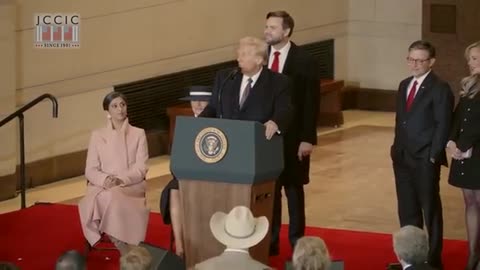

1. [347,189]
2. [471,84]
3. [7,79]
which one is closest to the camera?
Answer: [471,84]

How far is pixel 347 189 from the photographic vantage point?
1249 cm

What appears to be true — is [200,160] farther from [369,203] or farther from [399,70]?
[399,70]

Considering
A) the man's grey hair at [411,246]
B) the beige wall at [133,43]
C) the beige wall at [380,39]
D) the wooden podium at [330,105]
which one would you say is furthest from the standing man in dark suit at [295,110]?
the beige wall at [380,39]

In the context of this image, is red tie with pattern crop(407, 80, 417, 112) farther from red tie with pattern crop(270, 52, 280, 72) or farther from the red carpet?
the red carpet

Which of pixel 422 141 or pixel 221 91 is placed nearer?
pixel 221 91

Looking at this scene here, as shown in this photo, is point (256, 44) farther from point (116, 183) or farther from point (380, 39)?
point (380, 39)

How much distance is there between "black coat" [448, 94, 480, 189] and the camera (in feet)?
28.5

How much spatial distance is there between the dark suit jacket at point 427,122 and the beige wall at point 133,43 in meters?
4.67

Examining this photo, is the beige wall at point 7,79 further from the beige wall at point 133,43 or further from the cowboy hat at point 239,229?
the cowboy hat at point 239,229

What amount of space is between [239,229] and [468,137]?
238 cm

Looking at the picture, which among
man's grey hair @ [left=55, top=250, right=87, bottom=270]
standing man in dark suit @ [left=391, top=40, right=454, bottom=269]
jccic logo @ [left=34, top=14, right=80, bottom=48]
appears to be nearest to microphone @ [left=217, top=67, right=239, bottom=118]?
standing man in dark suit @ [left=391, top=40, right=454, bottom=269]

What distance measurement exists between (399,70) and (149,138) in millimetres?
4931

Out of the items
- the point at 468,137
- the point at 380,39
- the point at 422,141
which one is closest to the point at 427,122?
the point at 422,141

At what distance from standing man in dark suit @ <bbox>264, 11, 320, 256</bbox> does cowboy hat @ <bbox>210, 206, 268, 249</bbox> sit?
6.91 feet
